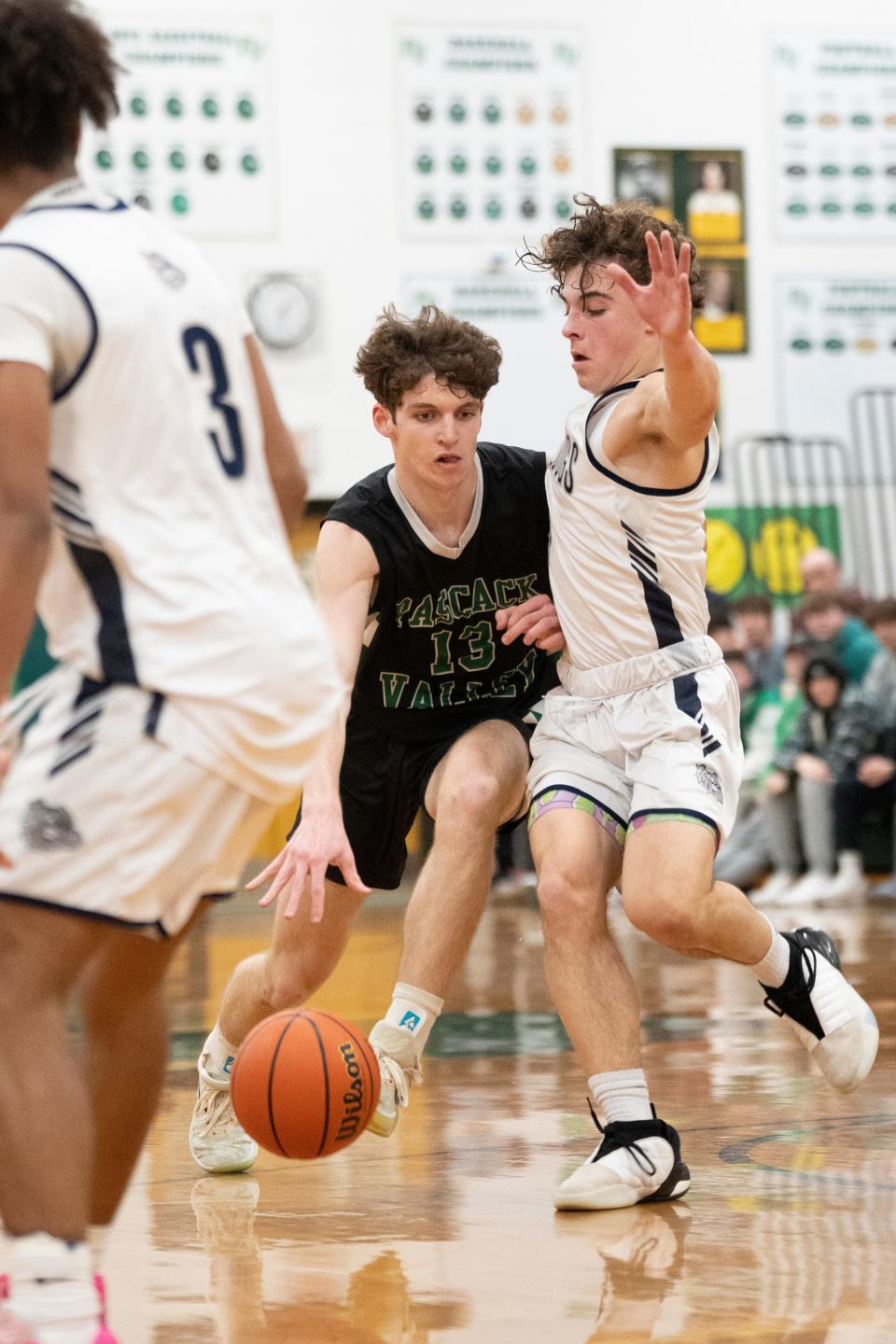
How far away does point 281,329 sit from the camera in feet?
45.5

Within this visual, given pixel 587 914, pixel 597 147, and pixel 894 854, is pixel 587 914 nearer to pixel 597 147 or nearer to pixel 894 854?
pixel 894 854

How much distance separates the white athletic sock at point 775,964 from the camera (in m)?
4.35

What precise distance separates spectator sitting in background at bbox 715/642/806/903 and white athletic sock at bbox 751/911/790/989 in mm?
6937

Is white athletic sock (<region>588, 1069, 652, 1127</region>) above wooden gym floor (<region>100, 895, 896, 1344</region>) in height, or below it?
above

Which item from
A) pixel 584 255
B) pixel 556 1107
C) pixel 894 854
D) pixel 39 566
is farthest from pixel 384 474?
pixel 894 854

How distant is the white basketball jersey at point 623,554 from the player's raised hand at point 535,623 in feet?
0.23

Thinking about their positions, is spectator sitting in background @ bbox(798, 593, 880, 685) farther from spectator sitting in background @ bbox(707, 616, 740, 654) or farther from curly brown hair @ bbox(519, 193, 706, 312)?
curly brown hair @ bbox(519, 193, 706, 312)

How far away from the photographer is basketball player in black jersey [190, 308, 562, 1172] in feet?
14.5

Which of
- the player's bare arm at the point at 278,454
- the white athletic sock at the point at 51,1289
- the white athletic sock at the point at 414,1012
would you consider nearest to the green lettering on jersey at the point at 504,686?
the white athletic sock at the point at 414,1012

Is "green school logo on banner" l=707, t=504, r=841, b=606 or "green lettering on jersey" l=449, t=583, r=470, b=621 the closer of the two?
"green lettering on jersey" l=449, t=583, r=470, b=621

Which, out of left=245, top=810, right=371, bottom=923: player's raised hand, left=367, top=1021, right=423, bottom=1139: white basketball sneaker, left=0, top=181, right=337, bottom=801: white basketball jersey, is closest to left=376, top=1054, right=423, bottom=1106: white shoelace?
left=367, top=1021, right=423, bottom=1139: white basketball sneaker

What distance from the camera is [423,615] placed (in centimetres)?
464

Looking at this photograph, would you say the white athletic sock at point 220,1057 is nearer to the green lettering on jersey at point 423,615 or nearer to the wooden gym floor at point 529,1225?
the wooden gym floor at point 529,1225

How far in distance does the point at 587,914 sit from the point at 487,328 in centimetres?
1040
